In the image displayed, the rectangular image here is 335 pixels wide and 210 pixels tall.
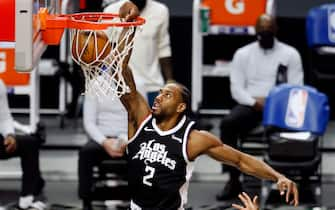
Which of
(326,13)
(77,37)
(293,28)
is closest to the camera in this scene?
(77,37)

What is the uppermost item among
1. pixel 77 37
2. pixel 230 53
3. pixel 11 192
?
pixel 77 37

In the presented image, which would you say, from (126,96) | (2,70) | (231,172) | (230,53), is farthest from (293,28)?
(126,96)

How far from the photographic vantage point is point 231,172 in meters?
10.2

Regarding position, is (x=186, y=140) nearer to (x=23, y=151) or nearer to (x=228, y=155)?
(x=228, y=155)

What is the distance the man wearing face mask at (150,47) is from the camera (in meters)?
9.97

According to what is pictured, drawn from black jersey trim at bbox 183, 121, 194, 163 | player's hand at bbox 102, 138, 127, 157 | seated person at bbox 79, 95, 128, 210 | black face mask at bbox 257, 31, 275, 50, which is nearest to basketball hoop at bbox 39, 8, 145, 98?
black jersey trim at bbox 183, 121, 194, 163

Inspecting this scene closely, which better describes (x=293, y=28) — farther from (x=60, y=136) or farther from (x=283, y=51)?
(x=60, y=136)

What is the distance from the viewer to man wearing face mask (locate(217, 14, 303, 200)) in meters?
10.3

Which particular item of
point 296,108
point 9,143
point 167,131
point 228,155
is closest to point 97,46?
point 167,131

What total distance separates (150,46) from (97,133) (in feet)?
3.12

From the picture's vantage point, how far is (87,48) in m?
7.10

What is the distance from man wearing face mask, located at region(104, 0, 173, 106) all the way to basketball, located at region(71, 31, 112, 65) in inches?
106

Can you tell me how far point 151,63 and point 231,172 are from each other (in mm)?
1165

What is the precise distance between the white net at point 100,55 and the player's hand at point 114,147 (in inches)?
85.9
